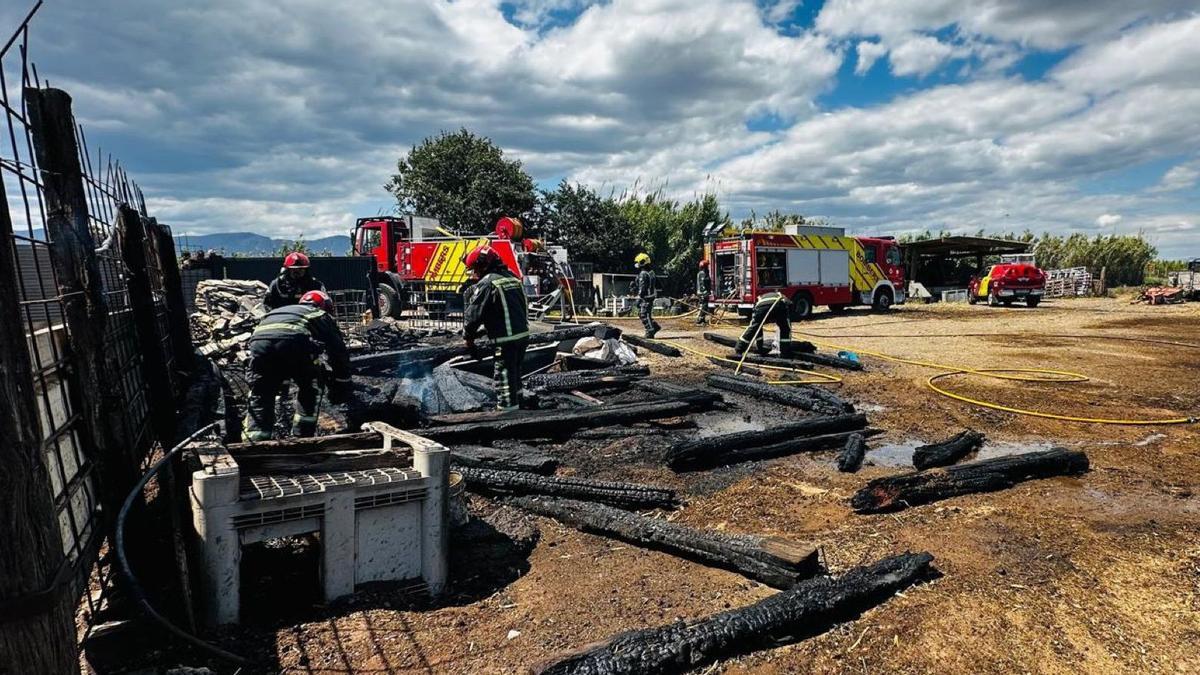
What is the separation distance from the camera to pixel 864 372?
33.3 ft

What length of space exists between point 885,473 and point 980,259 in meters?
29.8

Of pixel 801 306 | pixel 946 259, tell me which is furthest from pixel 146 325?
pixel 946 259

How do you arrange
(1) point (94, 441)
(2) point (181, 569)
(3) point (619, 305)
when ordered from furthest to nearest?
(3) point (619, 305) < (1) point (94, 441) < (2) point (181, 569)

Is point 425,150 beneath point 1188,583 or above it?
above

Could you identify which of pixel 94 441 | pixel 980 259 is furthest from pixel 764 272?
pixel 980 259

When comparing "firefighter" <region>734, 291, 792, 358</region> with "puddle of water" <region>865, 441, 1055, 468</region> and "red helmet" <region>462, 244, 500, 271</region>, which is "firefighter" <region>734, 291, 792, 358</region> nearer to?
"puddle of water" <region>865, 441, 1055, 468</region>

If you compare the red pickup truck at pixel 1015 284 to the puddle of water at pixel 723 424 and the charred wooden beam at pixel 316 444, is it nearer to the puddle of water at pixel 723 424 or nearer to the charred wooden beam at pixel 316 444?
the puddle of water at pixel 723 424

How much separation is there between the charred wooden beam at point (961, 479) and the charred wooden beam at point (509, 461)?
7.99ft

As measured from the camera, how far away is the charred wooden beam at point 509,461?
5.14 meters

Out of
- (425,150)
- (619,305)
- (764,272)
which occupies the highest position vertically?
(425,150)

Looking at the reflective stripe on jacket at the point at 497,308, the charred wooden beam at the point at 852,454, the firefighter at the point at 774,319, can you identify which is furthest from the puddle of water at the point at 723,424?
→ the firefighter at the point at 774,319

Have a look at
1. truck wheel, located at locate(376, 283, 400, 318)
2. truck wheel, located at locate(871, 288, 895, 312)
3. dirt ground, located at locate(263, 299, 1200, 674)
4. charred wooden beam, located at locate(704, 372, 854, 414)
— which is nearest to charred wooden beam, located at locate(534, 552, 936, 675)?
dirt ground, located at locate(263, 299, 1200, 674)

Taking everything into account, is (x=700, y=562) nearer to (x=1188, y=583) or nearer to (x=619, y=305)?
(x=1188, y=583)

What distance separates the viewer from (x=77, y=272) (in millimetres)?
3123
